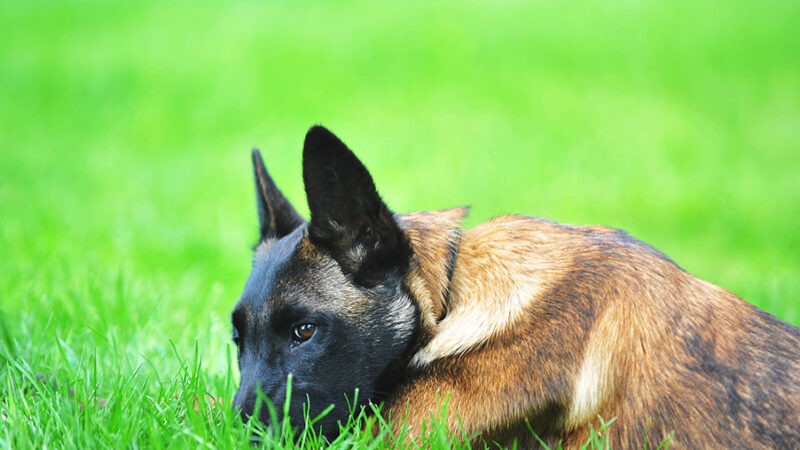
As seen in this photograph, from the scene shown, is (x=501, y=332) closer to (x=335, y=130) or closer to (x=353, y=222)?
(x=353, y=222)

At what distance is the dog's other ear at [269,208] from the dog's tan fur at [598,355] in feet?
3.36

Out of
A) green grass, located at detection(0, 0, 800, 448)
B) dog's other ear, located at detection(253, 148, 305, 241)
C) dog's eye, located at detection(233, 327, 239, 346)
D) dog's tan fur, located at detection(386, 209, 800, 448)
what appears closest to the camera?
dog's tan fur, located at detection(386, 209, 800, 448)

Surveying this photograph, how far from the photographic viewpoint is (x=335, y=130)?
10766 mm

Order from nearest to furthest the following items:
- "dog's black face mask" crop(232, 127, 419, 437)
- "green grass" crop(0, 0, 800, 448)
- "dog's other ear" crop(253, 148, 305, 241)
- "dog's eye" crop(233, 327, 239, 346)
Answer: "dog's black face mask" crop(232, 127, 419, 437) < "dog's eye" crop(233, 327, 239, 346) < "dog's other ear" crop(253, 148, 305, 241) < "green grass" crop(0, 0, 800, 448)

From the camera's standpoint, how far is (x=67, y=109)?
1255 cm

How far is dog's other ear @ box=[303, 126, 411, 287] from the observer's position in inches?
121

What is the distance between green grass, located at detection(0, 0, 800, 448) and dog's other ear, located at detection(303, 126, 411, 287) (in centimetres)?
79

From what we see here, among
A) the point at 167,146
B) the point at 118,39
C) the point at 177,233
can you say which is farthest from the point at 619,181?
the point at 118,39

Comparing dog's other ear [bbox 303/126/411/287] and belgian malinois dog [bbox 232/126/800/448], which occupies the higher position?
dog's other ear [bbox 303/126/411/287]

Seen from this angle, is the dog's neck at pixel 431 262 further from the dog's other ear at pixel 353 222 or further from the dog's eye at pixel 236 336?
the dog's eye at pixel 236 336

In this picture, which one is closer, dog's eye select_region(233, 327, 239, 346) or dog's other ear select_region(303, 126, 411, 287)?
dog's other ear select_region(303, 126, 411, 287)

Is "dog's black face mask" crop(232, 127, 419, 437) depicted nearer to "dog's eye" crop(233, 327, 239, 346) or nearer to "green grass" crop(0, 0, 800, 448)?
"dog's eye" crop(233, 327, 239, 346)

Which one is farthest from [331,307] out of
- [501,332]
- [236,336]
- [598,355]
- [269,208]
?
[598,355]

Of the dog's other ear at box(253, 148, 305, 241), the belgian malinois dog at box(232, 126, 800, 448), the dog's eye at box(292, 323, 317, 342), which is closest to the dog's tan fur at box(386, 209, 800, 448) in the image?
the belgian malinois dog at box(232, 126, 800, 448)
